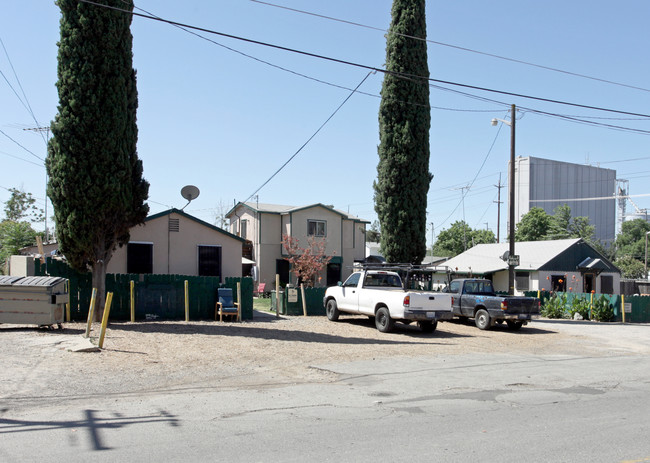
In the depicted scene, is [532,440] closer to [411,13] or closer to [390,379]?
[390,379]

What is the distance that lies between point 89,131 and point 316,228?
23.7m

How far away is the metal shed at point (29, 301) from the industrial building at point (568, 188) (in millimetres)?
110365

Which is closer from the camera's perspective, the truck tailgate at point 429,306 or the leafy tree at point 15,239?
the truck tailgate at point 429,306

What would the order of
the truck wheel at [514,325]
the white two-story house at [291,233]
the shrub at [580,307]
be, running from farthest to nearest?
the white two-story house at [291,233], the shrub at [580,307], the truck wheel at [514,325]

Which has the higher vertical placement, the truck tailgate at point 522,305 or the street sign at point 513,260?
the street sign at point 513,260

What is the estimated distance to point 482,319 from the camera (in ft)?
65.1

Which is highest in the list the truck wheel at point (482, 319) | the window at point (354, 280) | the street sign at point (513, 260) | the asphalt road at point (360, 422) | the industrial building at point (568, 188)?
the industrial building at point (568, 188)

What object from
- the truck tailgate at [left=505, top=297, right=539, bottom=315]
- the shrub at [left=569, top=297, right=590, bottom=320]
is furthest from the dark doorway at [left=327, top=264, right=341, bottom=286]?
the truck tailgate at [left=505, top=297, right=539, bottom=315]

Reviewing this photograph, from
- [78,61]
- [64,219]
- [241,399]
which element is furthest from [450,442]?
[78,61]

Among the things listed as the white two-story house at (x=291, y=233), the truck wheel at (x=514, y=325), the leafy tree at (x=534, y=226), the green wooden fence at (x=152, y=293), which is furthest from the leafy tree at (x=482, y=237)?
the green wooden fence at (x=152, y=293)

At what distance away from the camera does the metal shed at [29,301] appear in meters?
14.3

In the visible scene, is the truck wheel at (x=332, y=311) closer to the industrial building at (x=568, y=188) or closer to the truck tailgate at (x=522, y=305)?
the truck tailgate at (x=522, y=305)

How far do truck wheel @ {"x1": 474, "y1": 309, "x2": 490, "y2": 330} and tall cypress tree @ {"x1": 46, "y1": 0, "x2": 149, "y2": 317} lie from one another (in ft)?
39.3

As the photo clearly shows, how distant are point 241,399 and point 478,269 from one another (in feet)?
111
